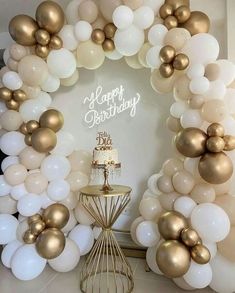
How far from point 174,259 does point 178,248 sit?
73 millimetres

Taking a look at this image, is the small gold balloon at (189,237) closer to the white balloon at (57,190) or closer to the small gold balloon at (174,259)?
the small gold balloon at (174,259)

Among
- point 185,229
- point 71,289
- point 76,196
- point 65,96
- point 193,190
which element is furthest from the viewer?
point 65,96

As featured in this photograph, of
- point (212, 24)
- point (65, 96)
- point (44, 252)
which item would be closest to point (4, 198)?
point (44, 252)

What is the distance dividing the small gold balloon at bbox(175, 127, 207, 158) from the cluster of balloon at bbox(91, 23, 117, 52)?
0.94m

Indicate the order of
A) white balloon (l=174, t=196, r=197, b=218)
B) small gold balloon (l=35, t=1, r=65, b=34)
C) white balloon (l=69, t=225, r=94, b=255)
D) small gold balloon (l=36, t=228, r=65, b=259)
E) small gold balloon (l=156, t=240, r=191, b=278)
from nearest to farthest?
small gold balloon (l=156, t=240, r=191, b=278) → white balloon (l=174, t=196, r=197, b=218) → small gold balloon (l=36, t=228, r=65, b=259) → small gold balloon (l=35, t=1, r=65, b=34) → white balloon (l=69, t=225, r=94, b=255)

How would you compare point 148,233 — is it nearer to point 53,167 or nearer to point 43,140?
point 53,167

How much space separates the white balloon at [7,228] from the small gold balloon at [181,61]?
1765 millimetres

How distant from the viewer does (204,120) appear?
1897mm

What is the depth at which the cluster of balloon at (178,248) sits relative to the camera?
1724 millimetres

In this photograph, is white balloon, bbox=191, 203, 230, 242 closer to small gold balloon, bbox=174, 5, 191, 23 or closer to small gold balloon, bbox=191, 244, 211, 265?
small gold balloon, bbox=191, 244, 211, 265

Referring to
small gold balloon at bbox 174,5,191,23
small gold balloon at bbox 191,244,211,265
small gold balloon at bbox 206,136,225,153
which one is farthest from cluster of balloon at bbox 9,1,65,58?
small gold balloon at bbox 191,244,211,265

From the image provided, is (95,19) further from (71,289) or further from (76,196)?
(71,289)

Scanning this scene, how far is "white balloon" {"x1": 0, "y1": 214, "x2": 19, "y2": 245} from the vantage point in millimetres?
2227

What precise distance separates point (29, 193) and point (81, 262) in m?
0.82
